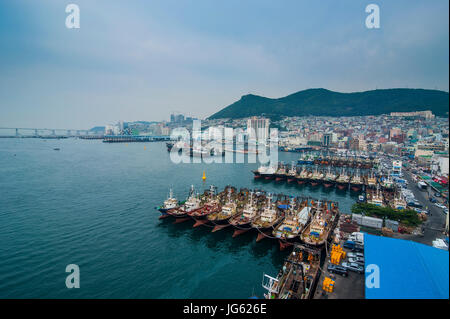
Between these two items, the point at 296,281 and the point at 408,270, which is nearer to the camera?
the point at 408,270

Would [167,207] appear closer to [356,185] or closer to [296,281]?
[296,281]

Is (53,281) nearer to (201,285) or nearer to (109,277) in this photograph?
(109,277)

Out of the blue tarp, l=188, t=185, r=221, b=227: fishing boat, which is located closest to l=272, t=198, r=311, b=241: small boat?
the blue tarp

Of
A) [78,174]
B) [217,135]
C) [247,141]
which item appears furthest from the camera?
[217,135]

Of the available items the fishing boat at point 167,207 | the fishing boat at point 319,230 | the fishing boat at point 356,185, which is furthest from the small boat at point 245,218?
the fishing boat at point 356,185

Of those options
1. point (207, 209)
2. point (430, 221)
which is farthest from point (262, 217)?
point (430, 221)

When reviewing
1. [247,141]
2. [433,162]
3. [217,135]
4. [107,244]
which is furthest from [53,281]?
[217,135]
